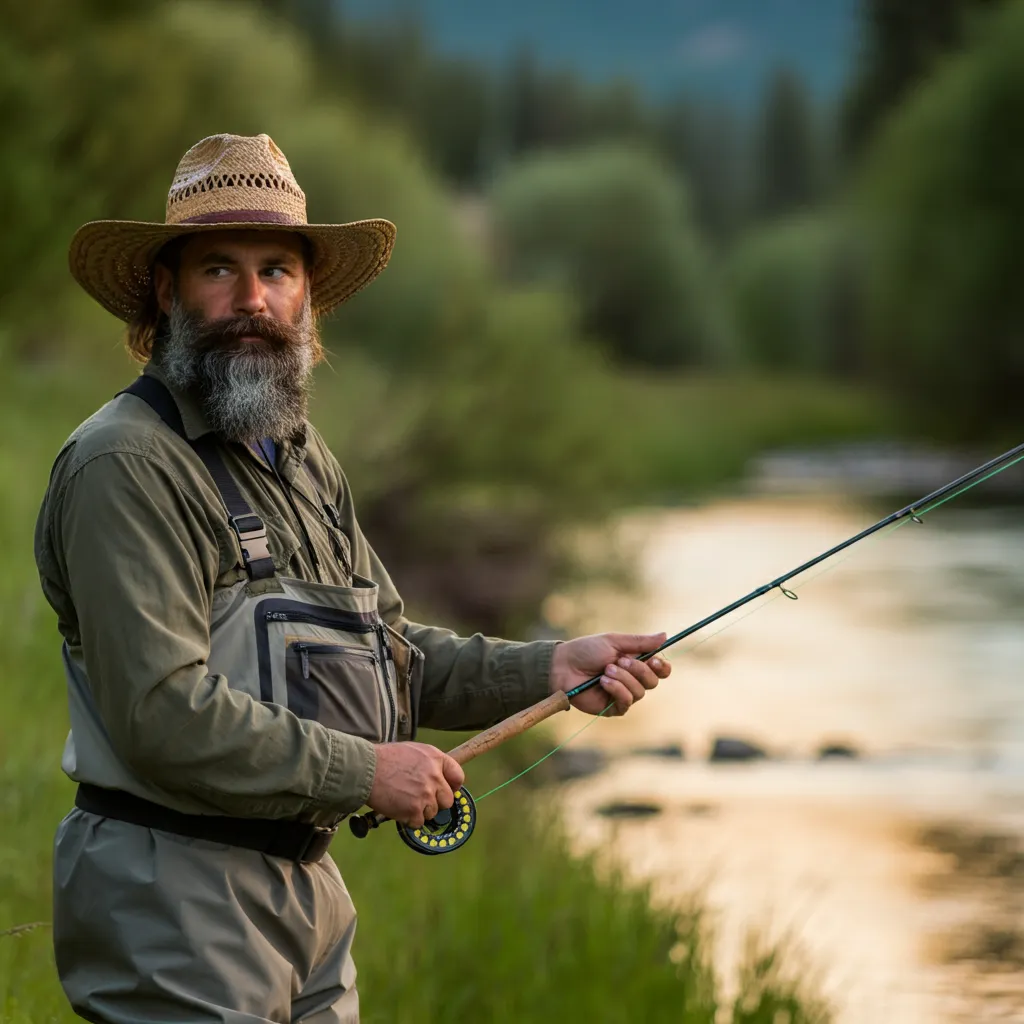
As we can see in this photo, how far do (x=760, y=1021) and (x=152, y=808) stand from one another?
9.17ft

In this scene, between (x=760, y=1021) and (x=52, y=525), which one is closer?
(x=52, y=525)

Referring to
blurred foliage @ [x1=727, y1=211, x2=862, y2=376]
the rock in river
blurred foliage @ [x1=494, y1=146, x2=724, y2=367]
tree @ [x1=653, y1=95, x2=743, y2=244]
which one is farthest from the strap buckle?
tree @ [x1=653, y1=95, x2=743, y2=244]

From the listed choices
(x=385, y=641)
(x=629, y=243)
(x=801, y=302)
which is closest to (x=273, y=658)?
(x=385, y=641)

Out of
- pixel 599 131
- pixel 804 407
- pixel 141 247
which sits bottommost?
pixel 141 247

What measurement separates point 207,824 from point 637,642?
0.70 meters

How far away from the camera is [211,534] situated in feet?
6.93

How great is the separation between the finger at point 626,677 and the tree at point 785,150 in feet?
211

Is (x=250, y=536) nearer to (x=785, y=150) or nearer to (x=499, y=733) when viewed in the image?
(x=499, y=733)

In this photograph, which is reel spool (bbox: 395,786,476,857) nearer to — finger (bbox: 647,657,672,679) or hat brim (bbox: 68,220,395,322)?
finger (bbox: 647,657,672,679)

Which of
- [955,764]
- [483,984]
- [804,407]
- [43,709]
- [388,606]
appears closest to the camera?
[388,606]

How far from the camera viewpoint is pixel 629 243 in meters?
37.1

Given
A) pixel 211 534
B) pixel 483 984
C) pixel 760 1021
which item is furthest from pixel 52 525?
pixel 760 1021

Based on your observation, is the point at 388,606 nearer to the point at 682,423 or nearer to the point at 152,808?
the point at 152,808

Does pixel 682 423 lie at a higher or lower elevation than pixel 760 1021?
higher
